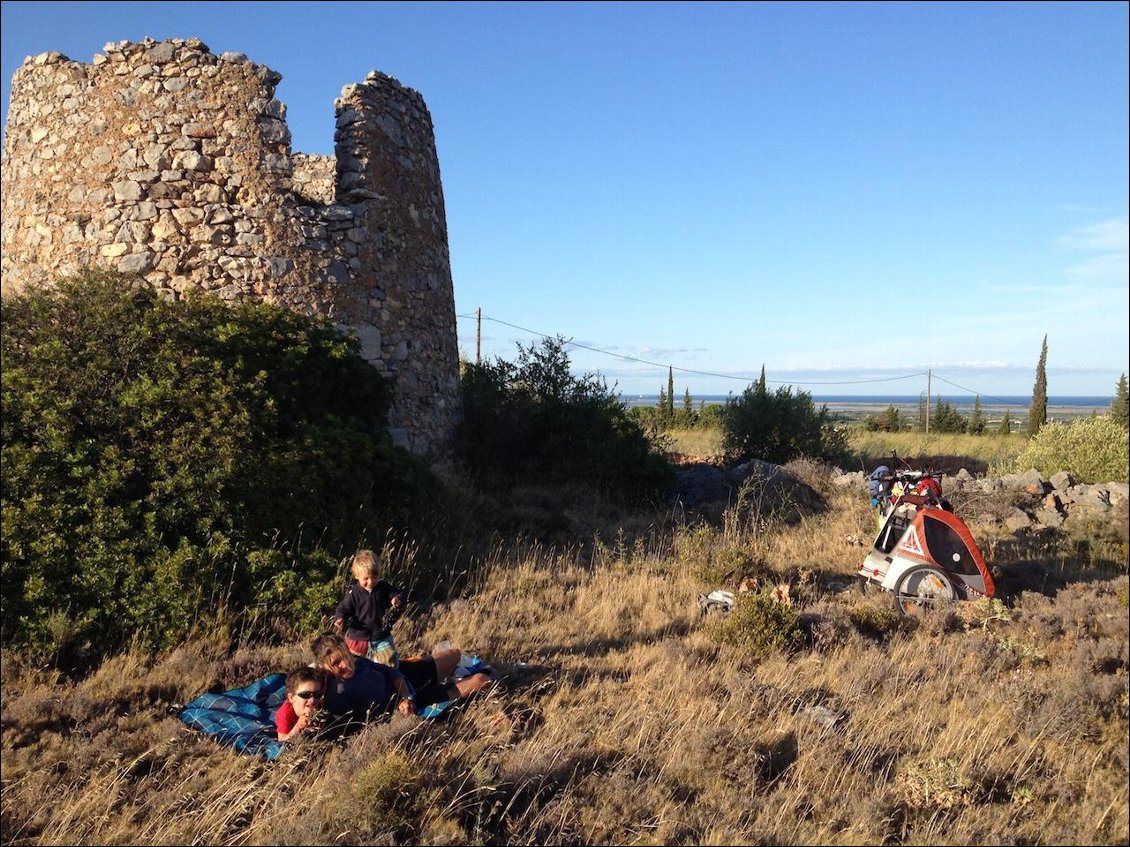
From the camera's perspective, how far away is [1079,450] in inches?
461

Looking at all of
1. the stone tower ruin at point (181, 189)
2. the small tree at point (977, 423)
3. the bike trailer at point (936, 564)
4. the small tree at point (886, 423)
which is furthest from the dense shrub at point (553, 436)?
the small tree at point (977, 423)

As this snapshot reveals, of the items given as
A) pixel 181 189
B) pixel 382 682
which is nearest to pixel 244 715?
pixel 382 682

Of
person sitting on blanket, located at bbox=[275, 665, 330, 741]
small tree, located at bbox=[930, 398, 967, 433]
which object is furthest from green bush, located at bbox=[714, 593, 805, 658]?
small tree, located at bbox=[930, 398, 967, 433]

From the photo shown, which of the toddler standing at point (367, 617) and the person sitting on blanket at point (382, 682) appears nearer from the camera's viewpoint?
the person sitting on blanket at point (382, 682)

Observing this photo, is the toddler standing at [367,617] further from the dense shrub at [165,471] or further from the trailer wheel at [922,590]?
the trailer wheel at [922,590]

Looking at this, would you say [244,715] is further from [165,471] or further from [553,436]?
[553,436]

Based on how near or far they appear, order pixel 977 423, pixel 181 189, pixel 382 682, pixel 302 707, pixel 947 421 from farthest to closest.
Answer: pixel 947 421 → pixel 977 423 → pixel 181 189 → pixel 382 682 → pixel 302 707

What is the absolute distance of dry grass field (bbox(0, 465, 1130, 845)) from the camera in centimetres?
365

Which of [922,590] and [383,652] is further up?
[922,590]

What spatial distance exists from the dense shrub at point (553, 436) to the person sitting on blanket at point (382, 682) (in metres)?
5.38

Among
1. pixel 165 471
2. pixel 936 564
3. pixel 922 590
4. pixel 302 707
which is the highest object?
pixel 165 471

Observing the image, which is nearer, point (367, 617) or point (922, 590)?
point (367, 617)

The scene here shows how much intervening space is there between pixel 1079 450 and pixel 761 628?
329 inches

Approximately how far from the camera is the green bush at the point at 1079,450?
35.3ft
